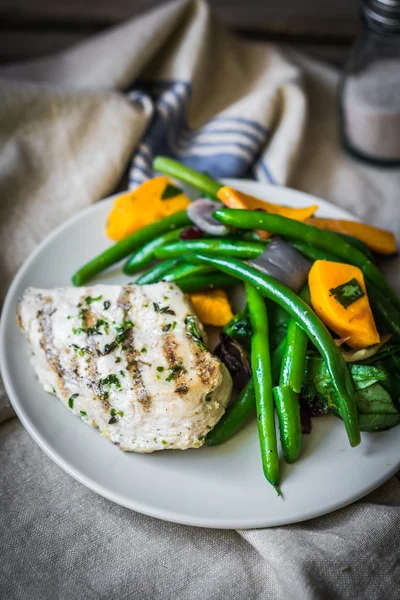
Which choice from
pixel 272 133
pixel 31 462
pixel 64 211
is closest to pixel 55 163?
pixel 64 211

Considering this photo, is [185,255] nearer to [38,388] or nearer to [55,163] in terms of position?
[38,388]

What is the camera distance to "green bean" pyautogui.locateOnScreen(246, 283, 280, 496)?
3043mm

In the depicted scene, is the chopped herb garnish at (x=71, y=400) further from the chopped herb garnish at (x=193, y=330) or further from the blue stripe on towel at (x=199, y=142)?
the blue stripe on towel at (x=199, y=142)

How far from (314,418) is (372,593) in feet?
2.93

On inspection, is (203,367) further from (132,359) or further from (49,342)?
(49,342)

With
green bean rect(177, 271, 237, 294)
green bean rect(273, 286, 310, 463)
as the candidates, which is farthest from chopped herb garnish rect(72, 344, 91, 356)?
green bean rect(273, 286, 310, 463)

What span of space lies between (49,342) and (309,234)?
5.26 ft

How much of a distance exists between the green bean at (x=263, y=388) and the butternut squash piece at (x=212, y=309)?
202mm

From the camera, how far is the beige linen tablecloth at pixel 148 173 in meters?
2.89

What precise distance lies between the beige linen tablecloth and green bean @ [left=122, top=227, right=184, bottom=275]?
83 cm

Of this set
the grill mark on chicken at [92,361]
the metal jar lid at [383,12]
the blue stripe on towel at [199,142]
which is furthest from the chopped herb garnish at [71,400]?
the metal jar lid at [383,12]

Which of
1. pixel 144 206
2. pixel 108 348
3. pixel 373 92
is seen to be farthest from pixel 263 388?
pixel 373 92

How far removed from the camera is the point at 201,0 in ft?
17.0

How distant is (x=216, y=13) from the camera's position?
240 inches
